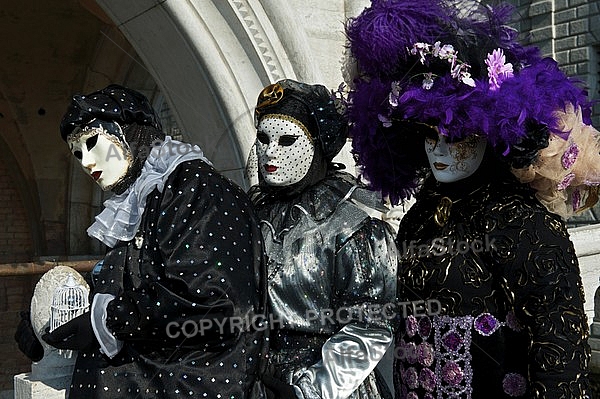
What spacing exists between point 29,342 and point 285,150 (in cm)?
97

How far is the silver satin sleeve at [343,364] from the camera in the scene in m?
1.89

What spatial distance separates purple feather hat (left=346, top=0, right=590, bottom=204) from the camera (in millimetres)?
1667

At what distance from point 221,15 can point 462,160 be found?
1.91 m

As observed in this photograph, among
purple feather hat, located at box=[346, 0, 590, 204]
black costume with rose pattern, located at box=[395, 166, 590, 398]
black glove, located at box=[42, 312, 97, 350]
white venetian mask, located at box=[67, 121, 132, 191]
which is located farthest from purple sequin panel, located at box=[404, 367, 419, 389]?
white venetian mask, located at box=[67, 121, 132, 191]

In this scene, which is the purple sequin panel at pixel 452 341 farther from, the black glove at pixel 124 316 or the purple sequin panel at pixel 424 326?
the black glove at pixel 124 316

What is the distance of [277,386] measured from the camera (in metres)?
1.88

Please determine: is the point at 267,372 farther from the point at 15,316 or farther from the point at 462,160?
the point at 15,316

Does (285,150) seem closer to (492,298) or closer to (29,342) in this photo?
(492,298)

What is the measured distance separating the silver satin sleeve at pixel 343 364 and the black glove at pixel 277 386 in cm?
3
